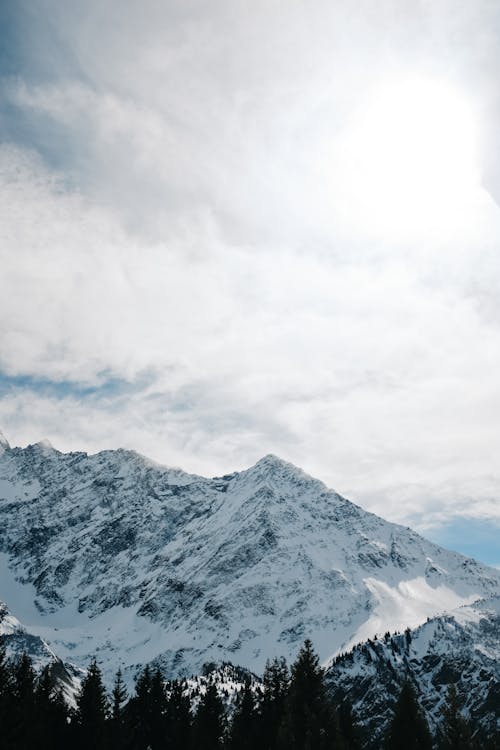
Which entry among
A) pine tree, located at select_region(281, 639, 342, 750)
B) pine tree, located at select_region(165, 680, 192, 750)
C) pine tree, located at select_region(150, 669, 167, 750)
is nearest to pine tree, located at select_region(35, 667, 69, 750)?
pine tree, located at select_region(150, 669, 167, 750)

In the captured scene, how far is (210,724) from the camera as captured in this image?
51.8 meters

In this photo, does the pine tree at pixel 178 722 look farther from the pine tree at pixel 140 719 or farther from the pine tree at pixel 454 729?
the pine tree at pixel 454 729

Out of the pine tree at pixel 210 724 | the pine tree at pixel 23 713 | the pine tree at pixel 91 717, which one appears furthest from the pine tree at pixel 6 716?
the pine tree at pixel 210 724

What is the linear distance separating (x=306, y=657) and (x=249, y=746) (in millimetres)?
16557

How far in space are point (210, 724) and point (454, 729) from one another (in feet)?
94.2

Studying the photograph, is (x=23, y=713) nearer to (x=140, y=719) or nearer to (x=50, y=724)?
(x=50, y=724)

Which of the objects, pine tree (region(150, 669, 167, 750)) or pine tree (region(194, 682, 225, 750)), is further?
pine tree (region(150, 669, 167, 750))

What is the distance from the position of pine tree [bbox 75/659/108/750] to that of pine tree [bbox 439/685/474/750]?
77.2 ft

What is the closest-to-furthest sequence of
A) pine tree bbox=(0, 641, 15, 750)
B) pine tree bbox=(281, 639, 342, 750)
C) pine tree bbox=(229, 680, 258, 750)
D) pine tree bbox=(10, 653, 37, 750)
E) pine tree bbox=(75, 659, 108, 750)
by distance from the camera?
pine tree bbox=(281, 639, 342, 750), pine tree bbox=(0, 641, 15, 750), pine tree bbox=(10, 653, 37, 750), pine tree bbox=(75, 659, 108, 750), pine tree bbox=(229, 680, 258, 750)

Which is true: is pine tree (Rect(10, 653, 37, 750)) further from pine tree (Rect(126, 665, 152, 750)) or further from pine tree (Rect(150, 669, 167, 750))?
pine tree (Rect(150, 669, 167, 750))

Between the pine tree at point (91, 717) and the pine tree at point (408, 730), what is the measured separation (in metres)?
18.3

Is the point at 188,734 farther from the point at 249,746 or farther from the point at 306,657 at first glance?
the point at 306,657

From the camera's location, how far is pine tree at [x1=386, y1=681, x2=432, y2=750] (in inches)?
1400

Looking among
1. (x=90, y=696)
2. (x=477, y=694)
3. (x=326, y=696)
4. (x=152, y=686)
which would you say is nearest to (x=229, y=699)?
(x=477, y=694)
